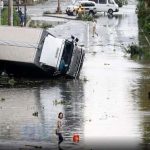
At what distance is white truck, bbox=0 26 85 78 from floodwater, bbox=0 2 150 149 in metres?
0.79

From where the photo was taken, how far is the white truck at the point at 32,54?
3225 cm

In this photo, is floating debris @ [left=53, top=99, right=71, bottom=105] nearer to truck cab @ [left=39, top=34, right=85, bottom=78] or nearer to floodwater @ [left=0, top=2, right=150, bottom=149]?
floodwater @ [left=0, top=2, right=150, bottom=149]

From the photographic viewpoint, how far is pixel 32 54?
32.2 m

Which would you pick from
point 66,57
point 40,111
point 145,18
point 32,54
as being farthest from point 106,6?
point 40,111

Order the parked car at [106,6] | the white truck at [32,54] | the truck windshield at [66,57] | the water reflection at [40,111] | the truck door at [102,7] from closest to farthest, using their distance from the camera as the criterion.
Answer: the water reflection at [40,111] < the white truck at [32,54] < the truck windshield at [66,57] < the parked car at [106,6] < the truck door at [102,7]

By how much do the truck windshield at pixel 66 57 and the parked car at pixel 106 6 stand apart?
4396 cm

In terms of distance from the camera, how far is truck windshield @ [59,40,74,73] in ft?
111

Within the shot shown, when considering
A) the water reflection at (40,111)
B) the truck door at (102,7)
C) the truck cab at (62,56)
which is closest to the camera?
the water reflection at (40,111)

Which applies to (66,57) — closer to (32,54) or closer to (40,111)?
(32,54)

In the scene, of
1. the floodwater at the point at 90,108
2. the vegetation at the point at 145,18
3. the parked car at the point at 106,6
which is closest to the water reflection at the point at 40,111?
the floodwater at the point at 90,108

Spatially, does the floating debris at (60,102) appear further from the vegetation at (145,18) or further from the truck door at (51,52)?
the vegetation at (145,18)

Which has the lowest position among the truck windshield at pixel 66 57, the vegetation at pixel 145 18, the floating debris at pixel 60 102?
the vegetation at pixel 145 18

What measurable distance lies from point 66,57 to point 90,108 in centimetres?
759

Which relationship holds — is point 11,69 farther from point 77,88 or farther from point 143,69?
point 143,69
